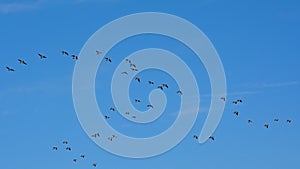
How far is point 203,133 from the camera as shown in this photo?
55.2m

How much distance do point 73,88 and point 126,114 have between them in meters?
4.84

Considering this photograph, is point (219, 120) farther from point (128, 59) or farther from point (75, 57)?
point (75, 57)

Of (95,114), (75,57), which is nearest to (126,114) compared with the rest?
(95,114)

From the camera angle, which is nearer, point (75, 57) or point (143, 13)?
point (75, 57)

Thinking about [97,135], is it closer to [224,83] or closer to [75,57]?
[75,57]

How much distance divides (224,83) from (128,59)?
8124 mm

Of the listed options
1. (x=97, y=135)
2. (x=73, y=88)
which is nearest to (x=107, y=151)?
(x=97, y=135)

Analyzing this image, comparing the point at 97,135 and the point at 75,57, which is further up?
the point at 75,57

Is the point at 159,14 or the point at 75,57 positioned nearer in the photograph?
the point at 75,57

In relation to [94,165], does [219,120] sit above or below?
above

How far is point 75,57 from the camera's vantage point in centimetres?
5412

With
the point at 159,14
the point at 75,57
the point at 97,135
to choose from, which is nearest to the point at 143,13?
the point at 159,14

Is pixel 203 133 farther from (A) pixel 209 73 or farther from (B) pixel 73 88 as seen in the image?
(B) pixel 73 88

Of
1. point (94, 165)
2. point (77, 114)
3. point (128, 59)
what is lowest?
point (94, 165)
